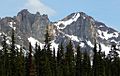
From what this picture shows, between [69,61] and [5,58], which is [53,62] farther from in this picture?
[5,58]

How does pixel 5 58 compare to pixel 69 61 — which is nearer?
pixel 5 58

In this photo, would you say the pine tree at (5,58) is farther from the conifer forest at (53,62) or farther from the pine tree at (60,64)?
the pine tree at (60,64)

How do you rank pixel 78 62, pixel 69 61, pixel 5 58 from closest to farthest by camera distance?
pixel 5 58, pixel 69 61, pixel 78 62

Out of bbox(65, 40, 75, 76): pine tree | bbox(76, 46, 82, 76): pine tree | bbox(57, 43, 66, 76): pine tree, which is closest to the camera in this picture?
bbox(57, 43, 66, 76): pine tree

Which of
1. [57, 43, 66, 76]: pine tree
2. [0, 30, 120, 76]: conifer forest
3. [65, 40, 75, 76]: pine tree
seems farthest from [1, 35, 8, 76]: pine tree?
[65, 40, 75, 76]: pine tree

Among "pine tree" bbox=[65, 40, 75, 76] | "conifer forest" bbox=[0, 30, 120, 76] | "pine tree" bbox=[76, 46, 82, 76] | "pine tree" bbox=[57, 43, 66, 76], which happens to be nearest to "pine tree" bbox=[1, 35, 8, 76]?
"conifer forest" bbox=[0, 30, 120, 76]

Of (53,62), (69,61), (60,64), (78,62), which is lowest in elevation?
(53,62)

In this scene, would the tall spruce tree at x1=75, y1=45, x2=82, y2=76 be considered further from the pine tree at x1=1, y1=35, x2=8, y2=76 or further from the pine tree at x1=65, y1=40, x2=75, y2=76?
the pine tree at x1=1, y1=35, x2=8, y2=76

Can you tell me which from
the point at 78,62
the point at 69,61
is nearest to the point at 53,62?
the point at 69,61

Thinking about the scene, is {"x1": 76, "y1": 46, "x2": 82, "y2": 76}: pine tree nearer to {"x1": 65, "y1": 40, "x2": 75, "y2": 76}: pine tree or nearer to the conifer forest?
the conifer forest

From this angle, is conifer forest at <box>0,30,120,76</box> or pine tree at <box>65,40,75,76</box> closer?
conifer forest at <box>0,30,120,76</box>

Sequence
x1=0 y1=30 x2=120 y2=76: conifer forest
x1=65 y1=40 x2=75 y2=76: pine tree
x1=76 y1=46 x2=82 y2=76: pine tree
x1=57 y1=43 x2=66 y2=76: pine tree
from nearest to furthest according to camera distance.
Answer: x1=0 y1=30 x2=120 y2=76: conifer forest, x1=57 y1=43 x2=66 y2=76: pine tree, x1=65 y1=40 x2=75 y2=76: pine tree, x1=76 y1=46 x2=82 y2=76: pine tree

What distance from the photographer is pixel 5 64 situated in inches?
3083

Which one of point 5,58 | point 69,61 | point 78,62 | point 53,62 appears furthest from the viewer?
point 78,62
